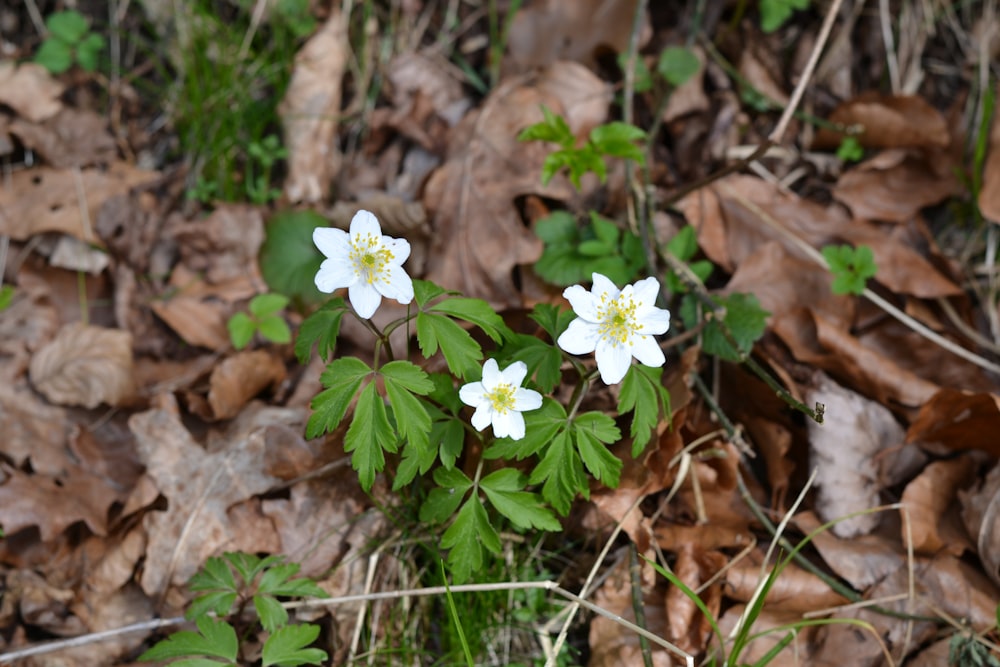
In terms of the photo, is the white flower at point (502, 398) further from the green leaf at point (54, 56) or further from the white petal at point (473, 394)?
the green leaf at point (54, 56)

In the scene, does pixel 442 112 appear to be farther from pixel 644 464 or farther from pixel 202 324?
pixel 644 464

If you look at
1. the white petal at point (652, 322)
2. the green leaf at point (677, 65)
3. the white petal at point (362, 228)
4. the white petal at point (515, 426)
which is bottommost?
the white petal at point (515, 426)

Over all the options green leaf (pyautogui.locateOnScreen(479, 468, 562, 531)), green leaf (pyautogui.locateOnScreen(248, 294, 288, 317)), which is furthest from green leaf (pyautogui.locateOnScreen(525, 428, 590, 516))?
green leaf (pyautogui.locateOnScreen(248, 294, 288, 317))

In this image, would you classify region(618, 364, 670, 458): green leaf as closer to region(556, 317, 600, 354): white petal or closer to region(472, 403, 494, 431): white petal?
region(556, 317, 600, 354): white petal

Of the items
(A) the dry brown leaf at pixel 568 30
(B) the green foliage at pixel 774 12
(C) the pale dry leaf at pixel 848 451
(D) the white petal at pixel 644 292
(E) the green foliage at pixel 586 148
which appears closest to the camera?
(D) the white petal at pixel 644 292

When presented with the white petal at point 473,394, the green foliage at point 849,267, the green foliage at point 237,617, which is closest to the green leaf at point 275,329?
the green foliage at point 237,617

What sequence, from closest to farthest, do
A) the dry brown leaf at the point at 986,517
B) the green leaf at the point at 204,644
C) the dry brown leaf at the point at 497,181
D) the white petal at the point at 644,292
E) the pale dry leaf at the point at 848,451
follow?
the white petal at the point at 644,292, the green leaf at the point at 204,644, the dry brown leaf at the point at 986,517, the pale dry leaf at the point at 848,451, the dry brown leaf at the point at 497,181

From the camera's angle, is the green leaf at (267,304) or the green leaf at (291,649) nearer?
the green leaf at (291,649)
